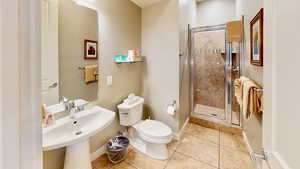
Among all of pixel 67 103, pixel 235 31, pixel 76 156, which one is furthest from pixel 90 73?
pixel 235 31

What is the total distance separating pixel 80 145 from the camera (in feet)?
4.33

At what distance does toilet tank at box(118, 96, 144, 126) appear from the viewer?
197cm

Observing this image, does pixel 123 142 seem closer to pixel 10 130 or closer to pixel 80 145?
pixel 80 145

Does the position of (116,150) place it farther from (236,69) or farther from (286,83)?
(236,69)

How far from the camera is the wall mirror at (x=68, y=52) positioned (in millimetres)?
1276

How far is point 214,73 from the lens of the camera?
9.78 feet

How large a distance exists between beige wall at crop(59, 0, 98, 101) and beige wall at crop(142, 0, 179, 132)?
1037 mm

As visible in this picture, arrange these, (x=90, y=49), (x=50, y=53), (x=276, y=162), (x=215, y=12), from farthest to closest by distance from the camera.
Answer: (x=215, y=12) < (x=90, y=49) < (x=50, y=53) < (x=276, y=162)

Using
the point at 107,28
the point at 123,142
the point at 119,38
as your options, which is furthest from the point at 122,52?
the point at 123,142

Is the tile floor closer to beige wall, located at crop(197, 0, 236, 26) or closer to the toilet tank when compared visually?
the toilet tank

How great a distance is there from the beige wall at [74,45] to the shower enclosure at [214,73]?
2.11m

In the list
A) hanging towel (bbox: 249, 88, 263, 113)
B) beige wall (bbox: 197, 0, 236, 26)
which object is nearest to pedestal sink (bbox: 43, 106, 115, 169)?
hanging towel (bbox: 249, 88, 263, 113)

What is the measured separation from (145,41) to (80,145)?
1946mm

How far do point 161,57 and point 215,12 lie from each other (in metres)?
1.96
